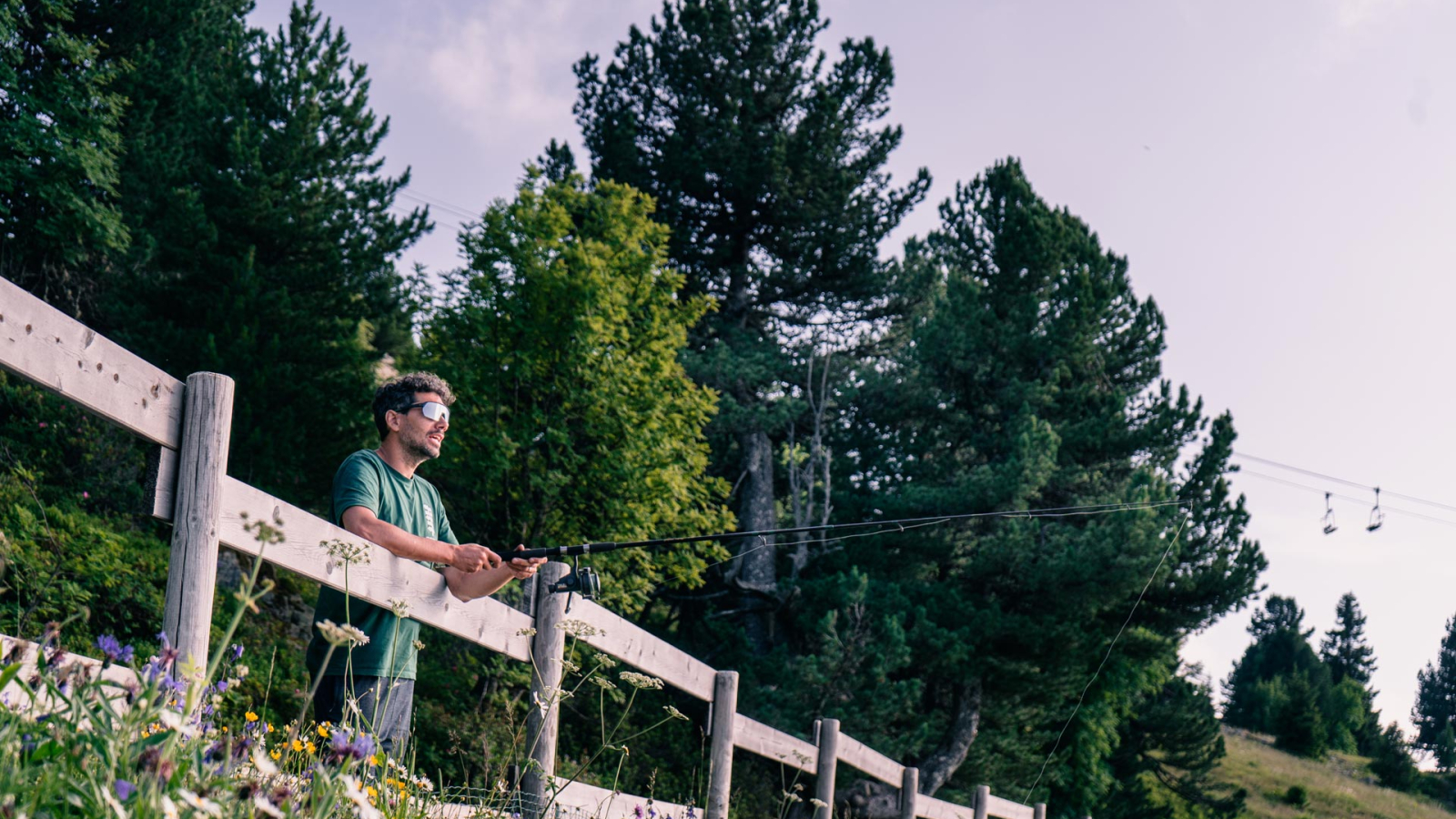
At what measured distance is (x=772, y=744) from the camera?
6.52 m

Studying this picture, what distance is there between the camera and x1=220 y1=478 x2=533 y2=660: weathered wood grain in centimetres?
306

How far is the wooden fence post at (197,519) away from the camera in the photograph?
295 cm

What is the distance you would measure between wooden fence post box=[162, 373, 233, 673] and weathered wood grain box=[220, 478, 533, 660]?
0.16ft

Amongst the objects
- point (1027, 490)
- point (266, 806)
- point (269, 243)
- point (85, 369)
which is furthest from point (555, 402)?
point (266, 806)

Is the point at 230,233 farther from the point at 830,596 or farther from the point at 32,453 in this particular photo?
the point at 830,596

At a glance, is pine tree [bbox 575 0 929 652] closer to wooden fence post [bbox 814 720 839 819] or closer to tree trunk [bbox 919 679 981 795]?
tree trunk [bbox 919 679 981 795]

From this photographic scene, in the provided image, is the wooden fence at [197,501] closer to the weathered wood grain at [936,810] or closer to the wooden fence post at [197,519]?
the wooden fence post at [197,519]

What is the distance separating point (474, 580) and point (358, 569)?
21.4 inches

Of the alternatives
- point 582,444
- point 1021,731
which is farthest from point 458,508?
point 1021,731

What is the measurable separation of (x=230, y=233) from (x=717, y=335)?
9219 millimetres

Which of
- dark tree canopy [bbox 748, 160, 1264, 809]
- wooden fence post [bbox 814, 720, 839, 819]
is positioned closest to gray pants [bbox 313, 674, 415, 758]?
wooden fence post [bbox 814, 720, 839, 819]

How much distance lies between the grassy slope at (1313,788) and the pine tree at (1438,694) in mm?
27757

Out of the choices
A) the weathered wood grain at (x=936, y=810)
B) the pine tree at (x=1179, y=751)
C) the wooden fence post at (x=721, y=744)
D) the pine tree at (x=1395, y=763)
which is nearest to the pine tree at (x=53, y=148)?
the weathered wood grain at (x=936, y=810)

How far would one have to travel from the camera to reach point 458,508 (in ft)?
59.6
